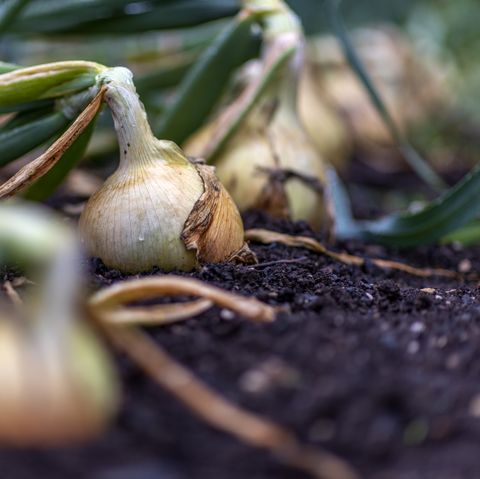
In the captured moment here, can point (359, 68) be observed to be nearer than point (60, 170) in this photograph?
No

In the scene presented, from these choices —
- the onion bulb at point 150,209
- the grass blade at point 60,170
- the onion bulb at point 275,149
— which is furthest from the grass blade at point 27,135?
the onion bulb at point 275,149

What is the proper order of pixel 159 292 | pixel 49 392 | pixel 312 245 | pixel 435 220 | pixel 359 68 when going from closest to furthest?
pixel 49 392, pixel 159 292, pixel 312 245, pixel 435 220, pixel 359 68

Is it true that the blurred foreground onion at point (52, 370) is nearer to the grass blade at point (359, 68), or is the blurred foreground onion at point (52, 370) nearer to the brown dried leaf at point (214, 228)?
the brown dried leaf at point (214, 228)

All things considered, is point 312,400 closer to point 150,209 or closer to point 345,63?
point 150,209

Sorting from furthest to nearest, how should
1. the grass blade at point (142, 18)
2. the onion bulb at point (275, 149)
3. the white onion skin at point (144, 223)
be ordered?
the grass blade at point (142, 18)
the onion bulb at point (275, 149)
the white onion skin at point (144, 223)

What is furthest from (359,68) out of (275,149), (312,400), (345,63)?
(345,63)

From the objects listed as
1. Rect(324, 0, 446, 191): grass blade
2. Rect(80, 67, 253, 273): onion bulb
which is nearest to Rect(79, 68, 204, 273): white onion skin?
Rect(80, 67, 253, 273): onion bulb
